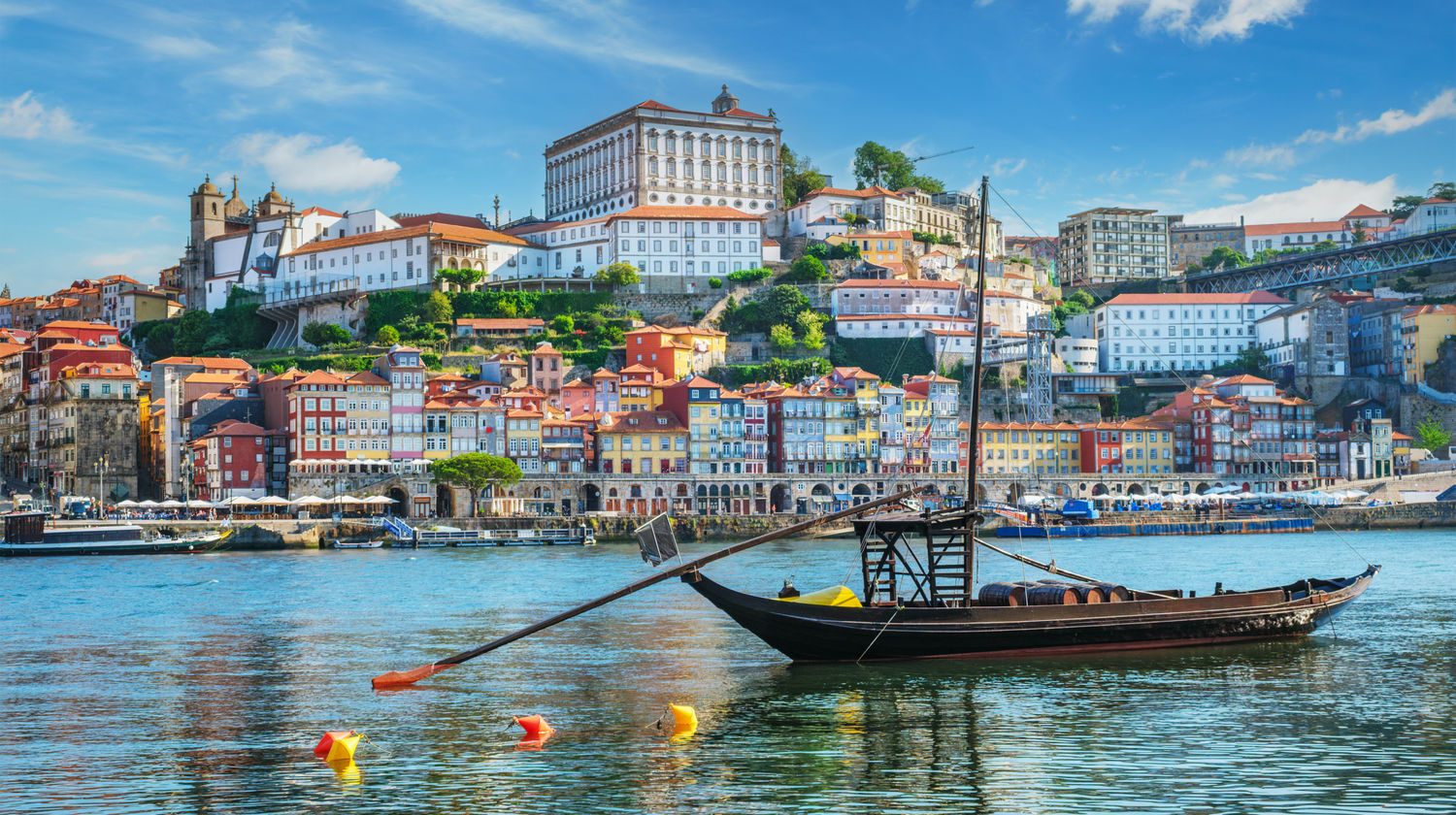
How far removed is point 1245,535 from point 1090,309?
43419 mm

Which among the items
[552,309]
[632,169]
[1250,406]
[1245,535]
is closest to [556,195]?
[632,169]

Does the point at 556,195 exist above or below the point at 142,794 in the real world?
above

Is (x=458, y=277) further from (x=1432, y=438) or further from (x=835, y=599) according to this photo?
(x=835, y=599)

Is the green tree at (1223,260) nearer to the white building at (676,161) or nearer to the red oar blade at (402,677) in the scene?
the white building at (676,161)

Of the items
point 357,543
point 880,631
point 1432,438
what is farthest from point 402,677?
point 1432,438

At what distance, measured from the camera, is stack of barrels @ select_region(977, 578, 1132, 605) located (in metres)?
24.6

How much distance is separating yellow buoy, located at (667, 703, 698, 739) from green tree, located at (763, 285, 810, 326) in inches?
3174

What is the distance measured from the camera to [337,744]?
17531 millimetres

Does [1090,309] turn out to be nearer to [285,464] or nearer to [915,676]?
[285,464]

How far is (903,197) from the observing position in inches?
4621

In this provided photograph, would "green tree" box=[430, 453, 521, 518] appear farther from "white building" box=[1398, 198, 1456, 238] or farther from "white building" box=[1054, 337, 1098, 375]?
"white building" box=[1398, 198, 1456, 238]

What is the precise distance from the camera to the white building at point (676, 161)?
115m

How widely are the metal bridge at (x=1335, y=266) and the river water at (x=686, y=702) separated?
3068 inches

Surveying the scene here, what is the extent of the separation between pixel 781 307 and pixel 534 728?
8204 cm
